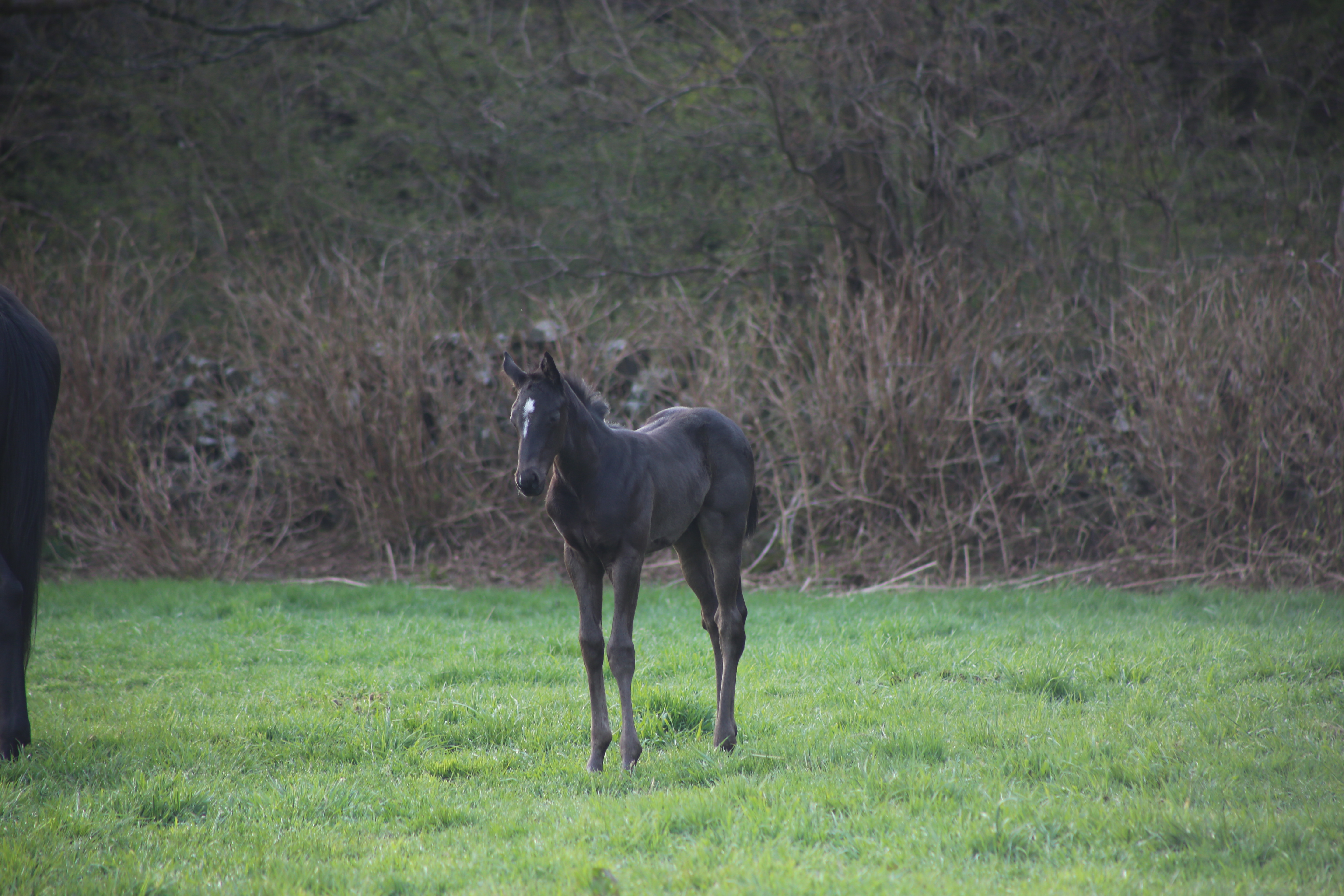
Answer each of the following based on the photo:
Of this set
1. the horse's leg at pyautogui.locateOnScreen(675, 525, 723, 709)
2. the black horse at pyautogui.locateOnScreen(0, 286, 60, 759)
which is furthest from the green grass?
the horse's leg at pyautogui.locateOnScreen(675, 525, 723, 709)

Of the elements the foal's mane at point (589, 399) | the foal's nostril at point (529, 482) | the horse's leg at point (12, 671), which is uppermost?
the foal's mane at point (589, 399)

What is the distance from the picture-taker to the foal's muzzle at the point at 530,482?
13.8 feet

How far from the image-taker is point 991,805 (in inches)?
155

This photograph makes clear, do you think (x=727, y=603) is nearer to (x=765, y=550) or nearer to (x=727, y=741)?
(x=727, y=741)

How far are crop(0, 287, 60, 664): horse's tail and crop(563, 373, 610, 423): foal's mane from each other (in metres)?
2.79

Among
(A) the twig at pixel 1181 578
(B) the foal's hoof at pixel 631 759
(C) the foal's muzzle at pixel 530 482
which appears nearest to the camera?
(C) the foal's muzzle at pixel 530 482

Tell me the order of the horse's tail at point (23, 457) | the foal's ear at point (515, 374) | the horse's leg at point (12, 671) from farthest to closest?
the horse's tail at point (23, 457) → the horse's leg at point (12, 671) → the foal's ear at point (515, 374)

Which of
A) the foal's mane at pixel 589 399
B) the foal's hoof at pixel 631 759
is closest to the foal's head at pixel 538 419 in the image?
the foal's mane at pixel 589 399

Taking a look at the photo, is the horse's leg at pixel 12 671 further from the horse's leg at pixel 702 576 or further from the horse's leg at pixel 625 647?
the horse's leg at pixel 702 576

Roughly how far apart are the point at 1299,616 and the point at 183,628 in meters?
8.13

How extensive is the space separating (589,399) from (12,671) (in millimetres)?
3033

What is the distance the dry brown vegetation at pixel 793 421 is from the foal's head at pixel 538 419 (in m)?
5.82

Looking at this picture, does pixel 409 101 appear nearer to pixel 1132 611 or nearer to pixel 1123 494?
pixel 1123 494

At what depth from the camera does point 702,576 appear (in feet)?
17.3
